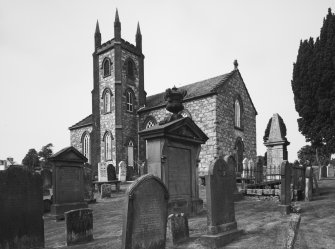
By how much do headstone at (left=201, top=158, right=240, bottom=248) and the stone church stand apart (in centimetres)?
1863

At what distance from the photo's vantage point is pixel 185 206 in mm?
9477

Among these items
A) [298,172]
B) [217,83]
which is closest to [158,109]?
[217,83]

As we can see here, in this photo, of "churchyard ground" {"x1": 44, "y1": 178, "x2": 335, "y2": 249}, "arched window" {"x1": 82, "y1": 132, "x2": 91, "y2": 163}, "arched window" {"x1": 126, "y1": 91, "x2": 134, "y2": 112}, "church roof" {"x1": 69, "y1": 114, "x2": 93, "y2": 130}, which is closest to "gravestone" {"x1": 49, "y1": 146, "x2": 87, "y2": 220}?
"churchyard ground" {"x1": 44, "y1": 178, "x2": 335, "y2": 249}

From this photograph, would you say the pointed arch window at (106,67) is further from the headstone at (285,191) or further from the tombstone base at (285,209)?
the tombstone base at (285,209)

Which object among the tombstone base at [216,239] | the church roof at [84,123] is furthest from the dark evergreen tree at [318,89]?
the tombstone base at [216,239]

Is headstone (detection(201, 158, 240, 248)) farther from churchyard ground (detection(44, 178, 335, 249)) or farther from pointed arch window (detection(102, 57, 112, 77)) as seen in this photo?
pointed arch window (detection(102, 57, 112, 77))

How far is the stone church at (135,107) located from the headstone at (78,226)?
1856cm

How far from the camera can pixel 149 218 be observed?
19.1ft

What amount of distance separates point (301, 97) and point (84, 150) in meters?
22.5

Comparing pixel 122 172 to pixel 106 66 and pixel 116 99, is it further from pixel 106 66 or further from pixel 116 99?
pixel 106 66

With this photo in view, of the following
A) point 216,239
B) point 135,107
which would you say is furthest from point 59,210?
point 135,107

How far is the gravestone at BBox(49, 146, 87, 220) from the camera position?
37.5ft

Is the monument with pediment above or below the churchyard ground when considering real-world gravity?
above

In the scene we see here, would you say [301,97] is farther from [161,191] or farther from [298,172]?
[161,191]
